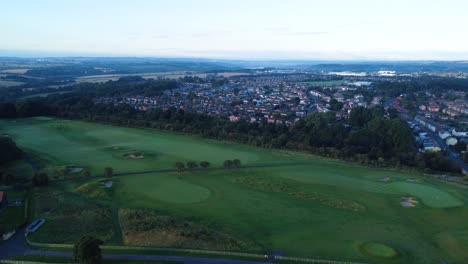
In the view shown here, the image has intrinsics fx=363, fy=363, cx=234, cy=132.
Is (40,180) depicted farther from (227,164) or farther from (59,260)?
(227,164)

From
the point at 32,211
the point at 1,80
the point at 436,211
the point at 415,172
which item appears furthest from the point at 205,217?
the point at 1,80

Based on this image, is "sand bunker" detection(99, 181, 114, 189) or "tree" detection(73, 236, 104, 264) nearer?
"tree" detection(73, 236, 104, 264)

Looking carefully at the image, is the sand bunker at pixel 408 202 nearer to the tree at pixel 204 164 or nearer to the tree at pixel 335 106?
the tree at pixel 204 164

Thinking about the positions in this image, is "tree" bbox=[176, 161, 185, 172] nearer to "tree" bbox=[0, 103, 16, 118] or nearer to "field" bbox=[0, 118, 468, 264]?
"field" bbox=[0, 118, 468, 264]

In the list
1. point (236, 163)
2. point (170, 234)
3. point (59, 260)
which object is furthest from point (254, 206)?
point (59, 260)

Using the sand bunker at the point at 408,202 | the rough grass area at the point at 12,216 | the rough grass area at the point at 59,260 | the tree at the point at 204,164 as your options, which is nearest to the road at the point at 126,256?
the rough grass area at the point at 59,260

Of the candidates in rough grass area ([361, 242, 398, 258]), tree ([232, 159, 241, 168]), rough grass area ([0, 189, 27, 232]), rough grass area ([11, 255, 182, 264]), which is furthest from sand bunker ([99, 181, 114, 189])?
rough grass area ([361, 242, 398, 258])
